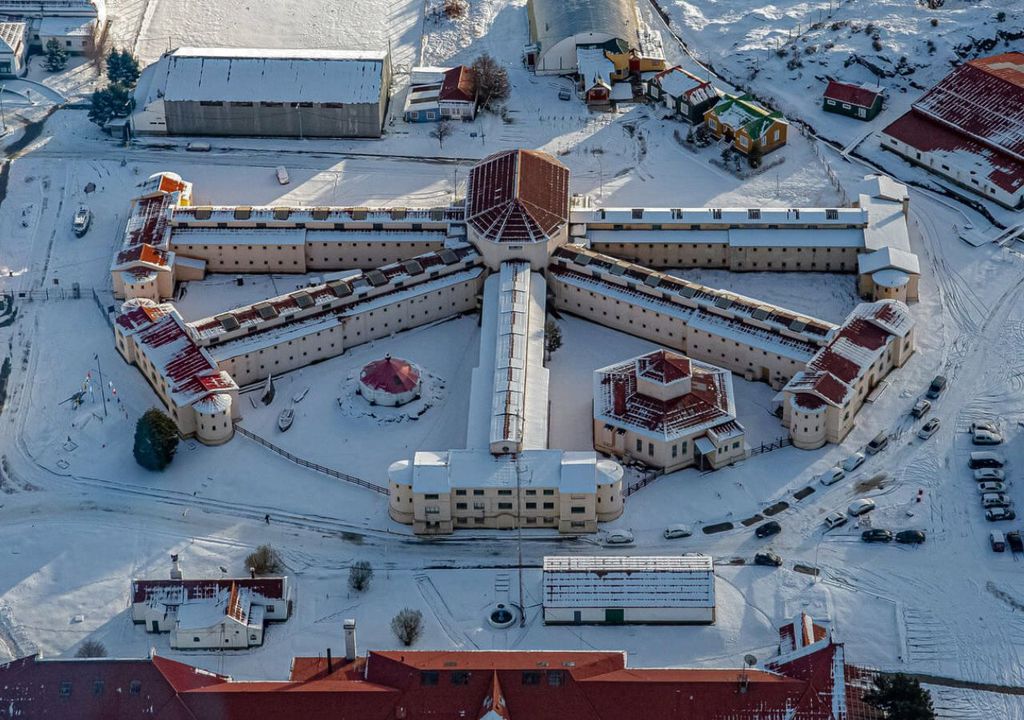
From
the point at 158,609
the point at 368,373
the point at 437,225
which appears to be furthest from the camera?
the point at 437,225

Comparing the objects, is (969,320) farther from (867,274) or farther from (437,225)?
(437,225)

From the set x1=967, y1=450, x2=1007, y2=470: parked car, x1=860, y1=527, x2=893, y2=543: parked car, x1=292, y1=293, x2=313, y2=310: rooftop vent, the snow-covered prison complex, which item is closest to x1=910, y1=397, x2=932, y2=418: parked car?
the snow-covered prison complex

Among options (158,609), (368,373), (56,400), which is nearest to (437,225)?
(368,373)

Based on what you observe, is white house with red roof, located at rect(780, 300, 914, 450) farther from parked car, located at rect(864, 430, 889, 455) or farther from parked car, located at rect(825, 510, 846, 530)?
parked car, located at rect(825, 510, 846, 530)

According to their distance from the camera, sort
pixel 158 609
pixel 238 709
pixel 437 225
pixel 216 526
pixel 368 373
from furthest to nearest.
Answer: pixel 437 225 < pixel 368 373 < pixel 216 526 < pixel 158 609 < pixel 238 709

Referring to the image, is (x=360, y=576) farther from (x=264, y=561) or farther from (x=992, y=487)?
(x=992, y=487)

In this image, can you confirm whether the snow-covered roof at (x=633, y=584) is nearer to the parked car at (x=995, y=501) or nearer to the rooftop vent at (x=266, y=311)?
the parked car at (x=995, y=501)

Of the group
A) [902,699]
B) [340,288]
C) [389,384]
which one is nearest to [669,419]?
[389,384]
